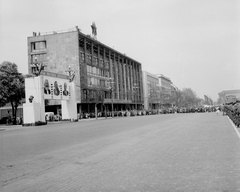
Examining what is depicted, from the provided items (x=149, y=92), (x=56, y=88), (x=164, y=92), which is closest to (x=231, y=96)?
(x=56, y=88)

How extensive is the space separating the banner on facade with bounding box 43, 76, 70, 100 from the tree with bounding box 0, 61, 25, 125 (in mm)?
10082

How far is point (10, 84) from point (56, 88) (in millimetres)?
11761

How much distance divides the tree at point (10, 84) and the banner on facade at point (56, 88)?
10.1 meters

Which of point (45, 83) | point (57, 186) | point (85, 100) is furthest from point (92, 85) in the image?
point (57, 186)

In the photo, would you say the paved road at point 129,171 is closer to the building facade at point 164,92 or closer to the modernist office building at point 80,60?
the modernist office building at point 80,60

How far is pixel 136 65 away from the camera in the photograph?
10938 centimetres

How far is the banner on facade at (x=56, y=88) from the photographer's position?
4063 centimetres

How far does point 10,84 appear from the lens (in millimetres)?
50062

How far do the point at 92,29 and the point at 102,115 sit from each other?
2284cm

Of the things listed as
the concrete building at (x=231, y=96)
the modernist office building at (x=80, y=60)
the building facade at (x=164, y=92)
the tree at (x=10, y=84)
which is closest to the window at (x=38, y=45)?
the modernist office building at (x=80, y=60)

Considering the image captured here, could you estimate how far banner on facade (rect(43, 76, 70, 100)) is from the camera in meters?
40.6

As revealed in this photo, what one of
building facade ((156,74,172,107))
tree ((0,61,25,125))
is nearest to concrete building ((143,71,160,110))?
building facade ((156,74,172,107))

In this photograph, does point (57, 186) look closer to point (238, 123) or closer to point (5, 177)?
point (5, 177)

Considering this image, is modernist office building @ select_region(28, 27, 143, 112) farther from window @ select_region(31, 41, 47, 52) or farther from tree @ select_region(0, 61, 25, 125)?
tree @ select_region(0, 61, 25, 125)
